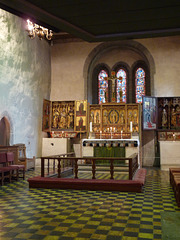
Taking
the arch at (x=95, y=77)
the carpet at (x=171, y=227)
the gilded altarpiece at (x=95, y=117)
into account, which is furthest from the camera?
the arch at (x=95, y=77)

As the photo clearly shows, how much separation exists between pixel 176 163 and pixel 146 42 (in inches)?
288

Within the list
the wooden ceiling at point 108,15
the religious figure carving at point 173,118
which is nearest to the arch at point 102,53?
the religious figure carving at point 173,118

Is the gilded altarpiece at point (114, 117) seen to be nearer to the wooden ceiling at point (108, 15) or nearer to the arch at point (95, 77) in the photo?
the arch at point (95, 77)

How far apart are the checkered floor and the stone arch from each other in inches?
165

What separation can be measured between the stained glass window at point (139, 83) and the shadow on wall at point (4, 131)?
8815mm

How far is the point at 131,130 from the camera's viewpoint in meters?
12.9

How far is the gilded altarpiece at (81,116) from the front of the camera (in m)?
14.4

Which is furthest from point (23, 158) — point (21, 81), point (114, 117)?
point (114, 117)

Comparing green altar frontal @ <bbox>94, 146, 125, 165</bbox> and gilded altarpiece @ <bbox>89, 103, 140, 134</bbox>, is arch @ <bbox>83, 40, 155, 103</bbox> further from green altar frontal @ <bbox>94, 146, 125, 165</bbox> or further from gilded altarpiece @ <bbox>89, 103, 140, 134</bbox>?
green altar frontal @ <bbox>94, 146, 125, 165</bbox>

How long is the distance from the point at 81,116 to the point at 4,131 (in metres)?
4.24

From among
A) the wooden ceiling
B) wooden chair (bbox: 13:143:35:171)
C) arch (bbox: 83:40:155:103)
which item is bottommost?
wooden chair (bbox: 13:143:35:171)

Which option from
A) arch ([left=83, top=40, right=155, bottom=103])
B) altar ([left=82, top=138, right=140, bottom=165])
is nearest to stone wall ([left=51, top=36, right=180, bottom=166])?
arch ([left=83, top=40, right=155, bottom=103])

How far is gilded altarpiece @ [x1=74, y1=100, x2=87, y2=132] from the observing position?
565 inches

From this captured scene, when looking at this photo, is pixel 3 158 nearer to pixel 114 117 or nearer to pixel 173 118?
pixel 114 117
